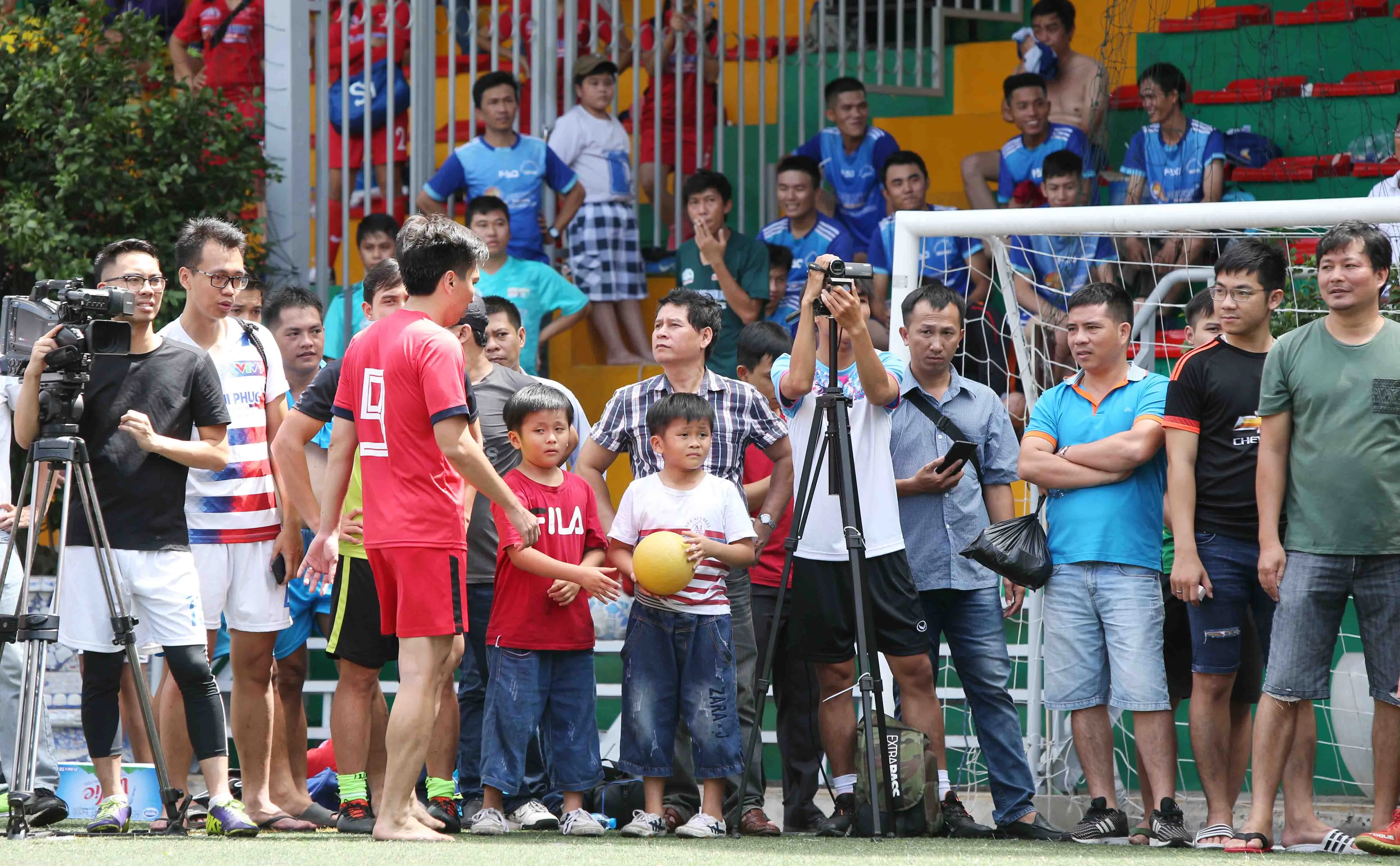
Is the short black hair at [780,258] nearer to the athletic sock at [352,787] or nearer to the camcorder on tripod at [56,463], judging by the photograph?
the athletic sock at [352,787]

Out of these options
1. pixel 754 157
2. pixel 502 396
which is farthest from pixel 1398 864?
pixel 754 157

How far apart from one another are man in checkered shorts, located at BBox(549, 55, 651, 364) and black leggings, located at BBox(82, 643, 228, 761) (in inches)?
181

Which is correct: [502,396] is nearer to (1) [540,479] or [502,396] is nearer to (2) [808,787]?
(1) [540,479]

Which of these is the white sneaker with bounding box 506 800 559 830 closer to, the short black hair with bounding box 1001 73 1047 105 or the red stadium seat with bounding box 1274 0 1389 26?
the short black hair with bounding box 1001 73 1047 105

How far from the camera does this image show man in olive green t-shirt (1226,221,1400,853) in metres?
4.98

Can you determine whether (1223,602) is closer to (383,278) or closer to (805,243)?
(383,278)

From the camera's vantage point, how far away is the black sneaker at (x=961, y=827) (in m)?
5.44

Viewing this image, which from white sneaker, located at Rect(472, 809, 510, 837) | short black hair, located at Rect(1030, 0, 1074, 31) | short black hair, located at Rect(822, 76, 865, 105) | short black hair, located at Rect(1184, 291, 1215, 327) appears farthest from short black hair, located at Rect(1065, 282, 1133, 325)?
short black hair, located at Rect(1030, 0, 1074, 31)

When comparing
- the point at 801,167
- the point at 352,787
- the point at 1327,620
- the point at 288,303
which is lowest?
the point at 352,787

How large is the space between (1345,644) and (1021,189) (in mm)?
3452

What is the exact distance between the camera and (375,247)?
8.17 meters

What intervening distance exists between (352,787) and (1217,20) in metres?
7.28

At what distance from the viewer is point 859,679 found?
502cm

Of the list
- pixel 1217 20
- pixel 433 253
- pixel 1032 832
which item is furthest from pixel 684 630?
pixel 1217 20
